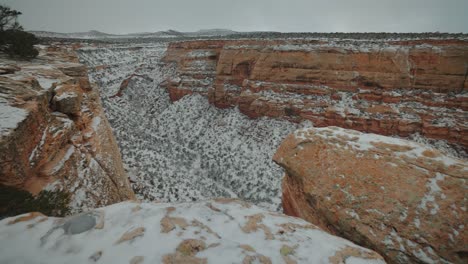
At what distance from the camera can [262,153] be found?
691 inches

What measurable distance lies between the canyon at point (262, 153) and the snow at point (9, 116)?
0.04 metres

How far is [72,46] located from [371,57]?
34.1 m

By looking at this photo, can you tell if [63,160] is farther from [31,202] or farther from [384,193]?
[384,193]

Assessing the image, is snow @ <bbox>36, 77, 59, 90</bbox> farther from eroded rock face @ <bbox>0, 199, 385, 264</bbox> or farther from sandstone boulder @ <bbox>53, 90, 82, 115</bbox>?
eroded rock face @ <bbox>0, 199, 385, 264</bbox>

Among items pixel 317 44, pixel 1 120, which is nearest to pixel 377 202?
pixel 1 120

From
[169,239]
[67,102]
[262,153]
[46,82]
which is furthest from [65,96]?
[262,153]

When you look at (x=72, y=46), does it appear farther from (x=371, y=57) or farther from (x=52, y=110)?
(x=371, y=57)

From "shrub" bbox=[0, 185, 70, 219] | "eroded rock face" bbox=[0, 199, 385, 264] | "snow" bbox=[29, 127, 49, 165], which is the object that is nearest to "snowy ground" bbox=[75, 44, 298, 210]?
"shrub" bbox=[0, 185, 70, 219]

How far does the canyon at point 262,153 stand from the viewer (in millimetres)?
3875

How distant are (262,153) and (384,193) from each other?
496 inches

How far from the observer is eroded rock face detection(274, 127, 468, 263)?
439 centimetres

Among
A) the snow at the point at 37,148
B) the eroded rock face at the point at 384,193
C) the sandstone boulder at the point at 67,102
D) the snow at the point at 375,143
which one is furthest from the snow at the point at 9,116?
the snow at the point at 375,143

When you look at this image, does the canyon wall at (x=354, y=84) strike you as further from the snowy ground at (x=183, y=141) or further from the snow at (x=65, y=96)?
the snow at (x=65, y=96)

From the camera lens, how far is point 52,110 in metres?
7.79
